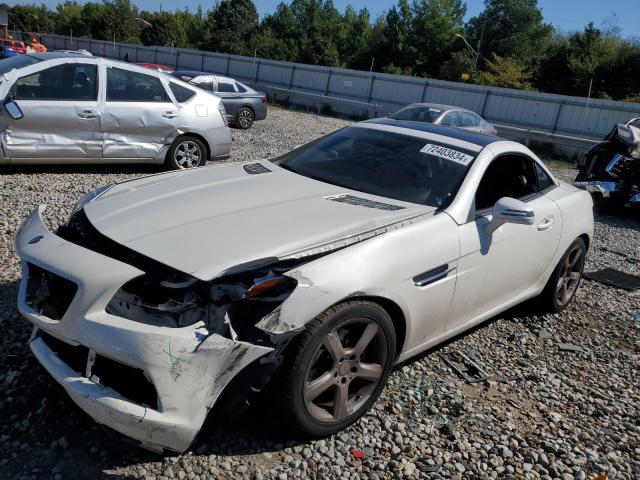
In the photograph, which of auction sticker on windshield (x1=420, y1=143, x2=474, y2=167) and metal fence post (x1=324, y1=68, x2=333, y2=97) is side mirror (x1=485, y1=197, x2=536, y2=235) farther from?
metal fence post (x1=324, y1=68, x2=333, y2=97)

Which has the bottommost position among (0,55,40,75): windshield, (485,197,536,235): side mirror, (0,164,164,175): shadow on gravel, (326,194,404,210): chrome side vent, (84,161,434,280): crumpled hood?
(0,164,164,175): shadow on gravel

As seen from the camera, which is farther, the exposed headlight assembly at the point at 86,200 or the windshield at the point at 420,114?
the windshield at the point at 420,114

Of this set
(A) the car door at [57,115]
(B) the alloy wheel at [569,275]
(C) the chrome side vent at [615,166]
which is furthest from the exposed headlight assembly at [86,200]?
(C) the chrome side vent at [615,166]

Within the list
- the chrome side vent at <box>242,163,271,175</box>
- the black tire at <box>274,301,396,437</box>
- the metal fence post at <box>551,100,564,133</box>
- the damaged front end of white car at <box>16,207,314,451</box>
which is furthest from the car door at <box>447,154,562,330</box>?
the metal fence post at <box>551,100,564,133</box>

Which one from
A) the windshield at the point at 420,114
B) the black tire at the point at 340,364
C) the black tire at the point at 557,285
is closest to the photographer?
the black tire at the point at 340,364

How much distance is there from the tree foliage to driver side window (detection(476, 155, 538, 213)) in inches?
1479

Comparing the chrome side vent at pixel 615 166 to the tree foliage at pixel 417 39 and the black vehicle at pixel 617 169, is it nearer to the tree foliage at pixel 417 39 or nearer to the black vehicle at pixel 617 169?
the black vehicle at pixel 617 169

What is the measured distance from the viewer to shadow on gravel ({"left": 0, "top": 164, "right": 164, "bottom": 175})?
7723mm

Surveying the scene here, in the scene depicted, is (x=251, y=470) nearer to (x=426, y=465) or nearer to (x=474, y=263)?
(x=426, y=465)

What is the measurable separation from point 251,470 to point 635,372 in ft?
10.1

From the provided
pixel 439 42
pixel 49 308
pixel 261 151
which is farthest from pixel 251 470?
pixel 439 42

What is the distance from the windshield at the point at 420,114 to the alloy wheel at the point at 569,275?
811cm

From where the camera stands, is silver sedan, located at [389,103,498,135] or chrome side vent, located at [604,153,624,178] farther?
silver sedan, located at [389,103,498,135]

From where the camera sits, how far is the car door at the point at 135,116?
773 centimetres
